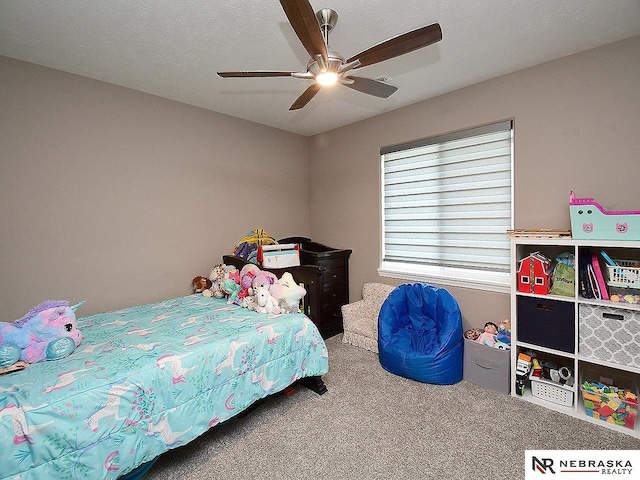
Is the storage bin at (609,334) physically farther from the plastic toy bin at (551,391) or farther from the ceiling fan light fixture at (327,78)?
the ceiling fan light fixture at (327,78)

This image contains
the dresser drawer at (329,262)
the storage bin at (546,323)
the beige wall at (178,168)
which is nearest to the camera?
the storage bin at (546,323)

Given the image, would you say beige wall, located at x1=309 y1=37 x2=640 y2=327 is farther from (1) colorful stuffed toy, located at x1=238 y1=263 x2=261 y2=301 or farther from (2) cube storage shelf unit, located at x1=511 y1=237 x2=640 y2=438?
(1) colorful stuffed toy, located at x1=238 y1=263 x2=261 y2=301

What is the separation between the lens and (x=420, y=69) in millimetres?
2410

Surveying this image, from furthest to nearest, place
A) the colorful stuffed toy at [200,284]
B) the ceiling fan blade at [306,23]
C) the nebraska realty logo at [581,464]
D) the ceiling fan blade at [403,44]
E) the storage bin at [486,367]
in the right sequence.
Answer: the colorful stuffed toy at [200,284], the storage bin at [486,367], the nebraska realty logo at [581,464], the ceiling fan blade at [403,44], the ceiling fan blade at [306,23]

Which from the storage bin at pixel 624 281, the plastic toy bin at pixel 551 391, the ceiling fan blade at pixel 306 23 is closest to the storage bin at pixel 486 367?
the plastic toy bin at pixel 551 391

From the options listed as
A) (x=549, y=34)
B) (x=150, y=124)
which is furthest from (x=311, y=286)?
(x=549, y=34)

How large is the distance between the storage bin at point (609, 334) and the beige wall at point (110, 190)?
3.16m

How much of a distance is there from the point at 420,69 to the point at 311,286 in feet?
6.71

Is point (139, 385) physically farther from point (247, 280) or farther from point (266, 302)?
point (247, 280)

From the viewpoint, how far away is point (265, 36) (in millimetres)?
1949

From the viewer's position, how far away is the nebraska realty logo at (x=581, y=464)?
1521mm

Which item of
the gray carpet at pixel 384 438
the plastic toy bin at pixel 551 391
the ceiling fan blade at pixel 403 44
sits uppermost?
the ceiling fan blade at pixel 403 44

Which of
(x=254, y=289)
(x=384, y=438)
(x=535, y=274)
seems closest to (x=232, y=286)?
(x=254, y=289)

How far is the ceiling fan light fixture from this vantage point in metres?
1.67
